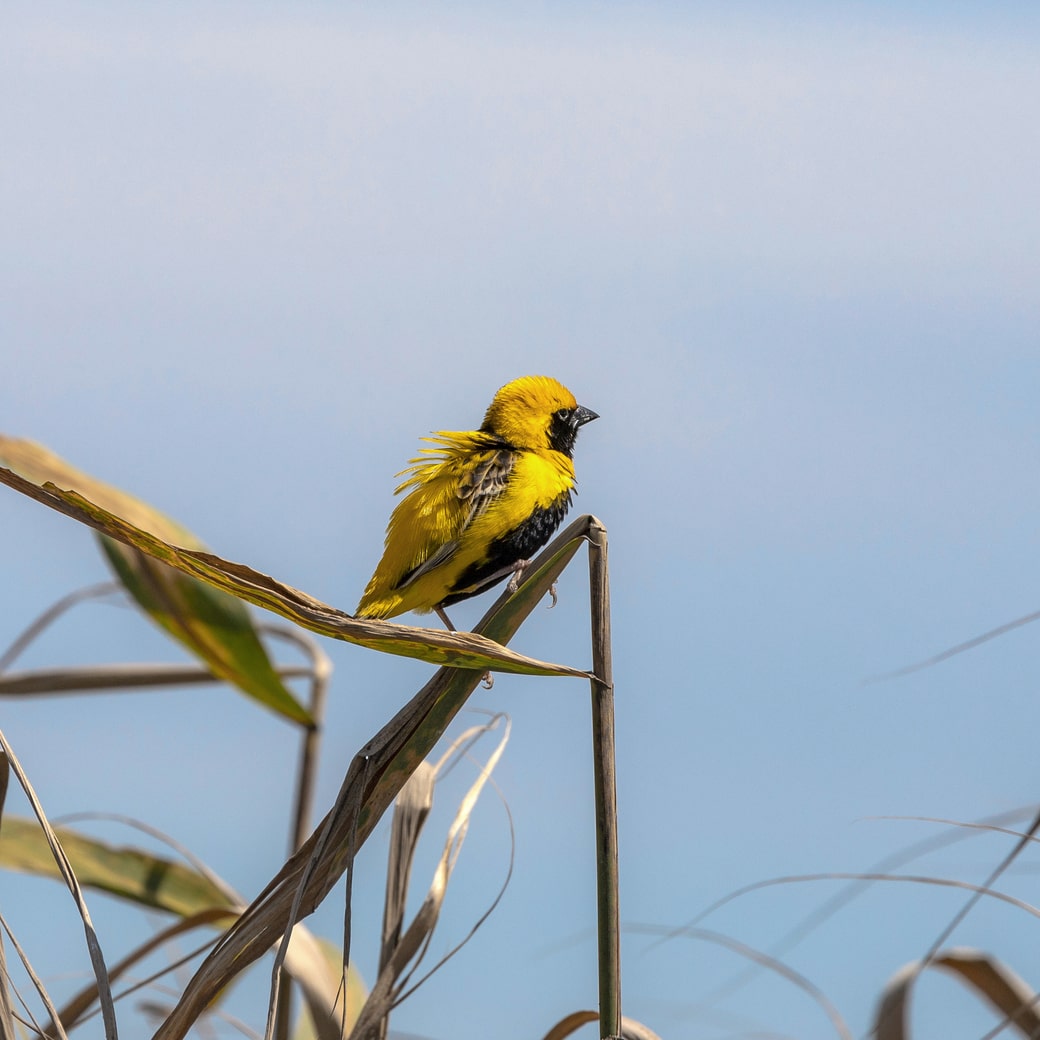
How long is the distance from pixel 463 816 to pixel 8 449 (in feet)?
3.72

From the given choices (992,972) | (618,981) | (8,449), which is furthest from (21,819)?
(992,972)

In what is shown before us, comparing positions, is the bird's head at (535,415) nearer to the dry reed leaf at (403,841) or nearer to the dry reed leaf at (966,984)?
the dry reed leaf at (403,841)

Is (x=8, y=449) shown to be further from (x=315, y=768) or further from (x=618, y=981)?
(x=618, y=981)

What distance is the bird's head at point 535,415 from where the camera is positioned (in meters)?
3.49

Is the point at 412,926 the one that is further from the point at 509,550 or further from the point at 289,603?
Result: the point at 509,550

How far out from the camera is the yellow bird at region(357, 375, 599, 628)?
3070 millimetres

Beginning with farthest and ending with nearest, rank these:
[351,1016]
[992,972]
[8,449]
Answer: [351,1016], [8,449], [992,972]

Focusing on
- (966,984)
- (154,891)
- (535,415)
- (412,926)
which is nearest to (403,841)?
(412,926)

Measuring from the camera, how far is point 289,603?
1.21 m

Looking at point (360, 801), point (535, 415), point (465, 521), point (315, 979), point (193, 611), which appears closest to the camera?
point (360, 801)

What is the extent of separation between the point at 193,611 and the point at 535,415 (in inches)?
53.0

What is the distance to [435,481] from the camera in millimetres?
3150

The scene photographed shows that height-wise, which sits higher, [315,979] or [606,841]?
[606,841]

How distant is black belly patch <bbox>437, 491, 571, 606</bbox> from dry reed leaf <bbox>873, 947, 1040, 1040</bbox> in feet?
5.17
